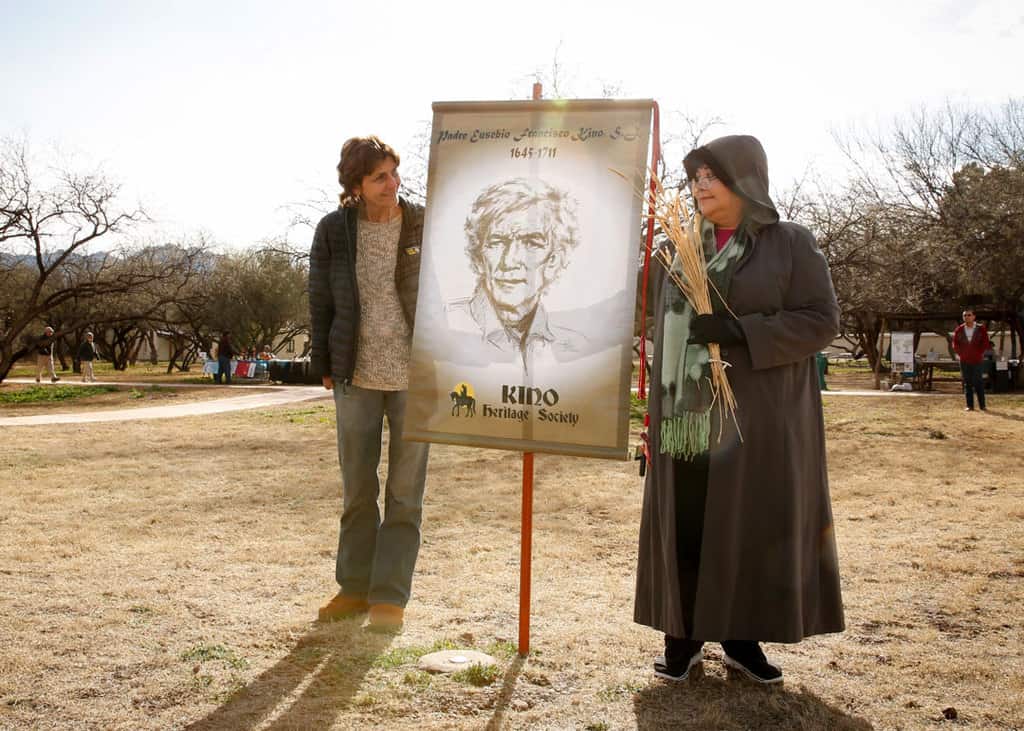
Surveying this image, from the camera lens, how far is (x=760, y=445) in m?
2.95

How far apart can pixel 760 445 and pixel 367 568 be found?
71.2 inches

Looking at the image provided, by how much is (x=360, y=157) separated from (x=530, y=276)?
2.97ft

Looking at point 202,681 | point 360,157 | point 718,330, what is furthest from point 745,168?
point 202,681

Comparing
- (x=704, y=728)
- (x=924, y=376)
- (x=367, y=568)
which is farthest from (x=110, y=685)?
(x=924, y=376)

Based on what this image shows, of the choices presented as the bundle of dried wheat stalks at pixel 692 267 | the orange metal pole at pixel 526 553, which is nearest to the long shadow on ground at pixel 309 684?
the orange metal pole at pixel 526 553

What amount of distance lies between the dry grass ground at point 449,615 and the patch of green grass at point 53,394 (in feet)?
39.8

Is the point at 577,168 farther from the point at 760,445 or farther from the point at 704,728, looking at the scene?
the point at 704,728

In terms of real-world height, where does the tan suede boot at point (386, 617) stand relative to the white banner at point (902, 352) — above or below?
below

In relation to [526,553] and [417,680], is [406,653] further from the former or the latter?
[526,553]

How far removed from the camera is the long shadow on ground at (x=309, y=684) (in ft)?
9.04

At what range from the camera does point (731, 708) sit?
2852 mm

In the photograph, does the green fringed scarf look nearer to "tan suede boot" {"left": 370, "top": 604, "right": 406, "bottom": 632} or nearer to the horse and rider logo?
the horse and rider logo

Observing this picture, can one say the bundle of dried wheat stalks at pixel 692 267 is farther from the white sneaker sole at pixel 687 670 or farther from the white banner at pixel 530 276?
the white sneaker sole at pixel 687 670

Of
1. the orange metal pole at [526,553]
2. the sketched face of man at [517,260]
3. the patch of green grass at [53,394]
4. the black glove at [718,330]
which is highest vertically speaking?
the sketched face of man at [517,260]
